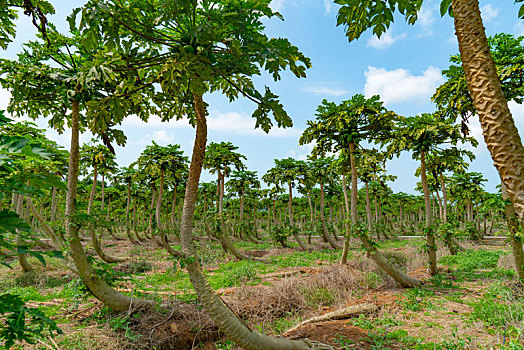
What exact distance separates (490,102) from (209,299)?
436cm

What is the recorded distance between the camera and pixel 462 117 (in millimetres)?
8383

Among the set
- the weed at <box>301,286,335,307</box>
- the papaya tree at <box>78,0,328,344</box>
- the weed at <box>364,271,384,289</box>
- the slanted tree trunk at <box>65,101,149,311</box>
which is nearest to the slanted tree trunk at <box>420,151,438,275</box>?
the weed at <box>364,271,384,289</box>

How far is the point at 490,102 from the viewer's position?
2518 millimetres

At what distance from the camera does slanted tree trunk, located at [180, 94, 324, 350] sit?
3.87 meters

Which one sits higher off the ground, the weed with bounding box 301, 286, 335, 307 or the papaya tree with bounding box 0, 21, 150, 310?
the papaya tree with bounding box 0, 21, 150, 310

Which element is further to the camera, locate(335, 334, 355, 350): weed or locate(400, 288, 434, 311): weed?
locate(400, 288, 434, 311): weed

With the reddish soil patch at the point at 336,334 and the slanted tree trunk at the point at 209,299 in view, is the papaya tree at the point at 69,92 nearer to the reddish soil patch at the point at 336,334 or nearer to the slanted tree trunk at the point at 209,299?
the slanted tree trunk at the point at 209,299

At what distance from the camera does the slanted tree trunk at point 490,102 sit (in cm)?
240

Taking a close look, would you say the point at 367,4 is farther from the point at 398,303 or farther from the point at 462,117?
the point at 398,303

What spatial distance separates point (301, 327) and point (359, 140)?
24.0 feet

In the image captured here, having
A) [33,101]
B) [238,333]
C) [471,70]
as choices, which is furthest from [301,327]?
[33,101]

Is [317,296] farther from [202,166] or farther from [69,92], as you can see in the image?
[69,92]

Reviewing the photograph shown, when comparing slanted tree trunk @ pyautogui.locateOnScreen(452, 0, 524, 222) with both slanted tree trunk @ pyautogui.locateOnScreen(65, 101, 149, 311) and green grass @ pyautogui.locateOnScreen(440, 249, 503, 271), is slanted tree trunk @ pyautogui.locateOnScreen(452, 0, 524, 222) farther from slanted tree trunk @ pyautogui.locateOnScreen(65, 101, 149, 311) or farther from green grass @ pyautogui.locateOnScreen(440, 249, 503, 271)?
green grass @ pyautogui.locateOnScreen(440, 249, 503, 271)

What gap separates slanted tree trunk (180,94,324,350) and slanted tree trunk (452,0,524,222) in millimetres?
3651
